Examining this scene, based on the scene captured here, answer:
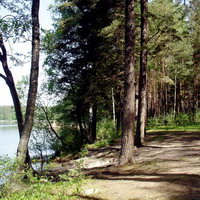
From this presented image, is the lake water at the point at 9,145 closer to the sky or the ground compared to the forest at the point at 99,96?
closer to the ground

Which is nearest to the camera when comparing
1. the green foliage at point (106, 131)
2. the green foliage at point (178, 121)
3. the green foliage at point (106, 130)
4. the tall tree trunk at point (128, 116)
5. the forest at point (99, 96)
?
the forest at point (99, 96)

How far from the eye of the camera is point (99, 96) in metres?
16.4

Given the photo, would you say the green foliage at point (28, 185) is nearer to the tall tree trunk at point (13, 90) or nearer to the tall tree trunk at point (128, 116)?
the tall tree trunk at point (13, 90)

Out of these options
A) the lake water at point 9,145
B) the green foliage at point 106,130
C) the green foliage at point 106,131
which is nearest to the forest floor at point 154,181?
the lake water at point 9,145

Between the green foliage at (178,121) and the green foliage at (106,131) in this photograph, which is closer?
the green foliage at (106,131)

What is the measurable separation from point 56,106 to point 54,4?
8.64 metres

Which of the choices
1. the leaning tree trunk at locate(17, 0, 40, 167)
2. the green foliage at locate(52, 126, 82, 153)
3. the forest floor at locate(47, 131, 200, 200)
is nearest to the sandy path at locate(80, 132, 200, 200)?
the forest floor at locate(47, 131, 200, 200)

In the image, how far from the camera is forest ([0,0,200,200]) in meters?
6.27

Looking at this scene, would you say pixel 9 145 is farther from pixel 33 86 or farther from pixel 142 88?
pixel 33 86

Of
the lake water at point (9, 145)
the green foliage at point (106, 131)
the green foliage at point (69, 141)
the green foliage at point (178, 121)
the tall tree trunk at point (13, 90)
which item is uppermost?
the tall tree trunk at point (13, 90)

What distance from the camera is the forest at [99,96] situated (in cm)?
627

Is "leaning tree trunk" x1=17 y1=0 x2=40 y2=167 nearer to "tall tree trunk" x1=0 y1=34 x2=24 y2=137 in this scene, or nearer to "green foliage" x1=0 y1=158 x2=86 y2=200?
"tall tree trunk" x1=0 y1=34 x2=24 y2=137

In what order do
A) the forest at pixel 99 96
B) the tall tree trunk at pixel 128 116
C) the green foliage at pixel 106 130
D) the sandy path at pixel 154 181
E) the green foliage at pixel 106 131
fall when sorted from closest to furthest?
1. the sandy path at pixel 154 181
2. the forest at pixel 99 96
3. the tall tree trunk at pixel 128 116
4. the green foliage at pixel 106 131
5. the green foliage at pixel 106 130

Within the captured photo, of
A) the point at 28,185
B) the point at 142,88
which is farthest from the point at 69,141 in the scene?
the point at 28,185
